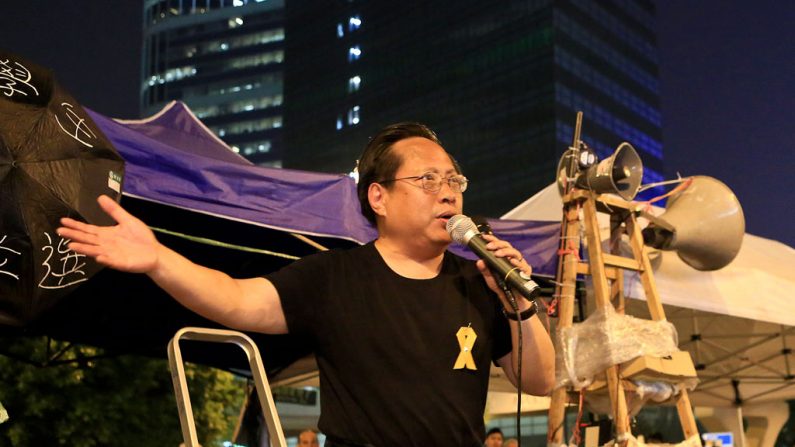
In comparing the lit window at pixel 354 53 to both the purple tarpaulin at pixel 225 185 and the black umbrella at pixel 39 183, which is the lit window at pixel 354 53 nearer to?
the purple tarpaulin at pixel 225 185

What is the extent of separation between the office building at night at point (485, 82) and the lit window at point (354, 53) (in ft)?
0.64

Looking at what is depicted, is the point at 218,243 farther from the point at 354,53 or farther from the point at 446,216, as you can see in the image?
the point at 354,53

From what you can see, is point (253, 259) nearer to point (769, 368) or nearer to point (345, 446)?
point (345, 446)

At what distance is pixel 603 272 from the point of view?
469 centimetres

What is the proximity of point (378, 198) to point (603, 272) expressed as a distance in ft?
8.26

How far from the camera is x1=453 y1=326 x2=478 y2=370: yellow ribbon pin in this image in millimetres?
2225

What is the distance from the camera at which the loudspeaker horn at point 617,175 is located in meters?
4.83

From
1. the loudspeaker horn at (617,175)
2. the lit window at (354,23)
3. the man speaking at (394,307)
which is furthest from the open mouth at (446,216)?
the lit window at (354,23)

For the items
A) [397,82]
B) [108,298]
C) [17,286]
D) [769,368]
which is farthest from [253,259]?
[397,82]

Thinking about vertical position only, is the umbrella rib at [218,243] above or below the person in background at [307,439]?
above

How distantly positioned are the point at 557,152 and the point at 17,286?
275ft

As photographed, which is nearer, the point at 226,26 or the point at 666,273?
the point at 666,273

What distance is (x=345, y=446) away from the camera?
7.00 feet

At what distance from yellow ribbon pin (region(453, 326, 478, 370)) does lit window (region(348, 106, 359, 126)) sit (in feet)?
345
